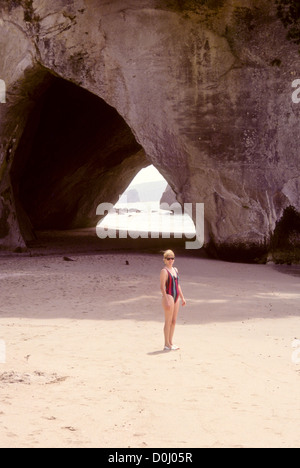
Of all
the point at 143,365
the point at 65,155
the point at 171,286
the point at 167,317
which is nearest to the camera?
the point at 143,365

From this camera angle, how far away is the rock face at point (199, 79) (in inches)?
456

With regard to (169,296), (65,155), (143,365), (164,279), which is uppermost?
(65,155)

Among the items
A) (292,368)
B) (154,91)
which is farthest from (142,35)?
(292,368)

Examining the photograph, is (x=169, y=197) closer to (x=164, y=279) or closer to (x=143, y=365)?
(x=164, y=279)

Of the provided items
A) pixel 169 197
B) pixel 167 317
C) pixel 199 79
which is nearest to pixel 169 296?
pixel 167 317

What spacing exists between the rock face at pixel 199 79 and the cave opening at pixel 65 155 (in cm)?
337

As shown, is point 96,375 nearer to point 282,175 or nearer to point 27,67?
point 282,175

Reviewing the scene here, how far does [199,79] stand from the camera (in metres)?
11.8

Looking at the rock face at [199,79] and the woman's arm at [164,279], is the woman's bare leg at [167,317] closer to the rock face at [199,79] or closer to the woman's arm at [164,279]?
the woman's arm at [164,279]

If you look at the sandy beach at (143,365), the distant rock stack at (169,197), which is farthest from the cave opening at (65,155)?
the distant rock stack at (169,197)

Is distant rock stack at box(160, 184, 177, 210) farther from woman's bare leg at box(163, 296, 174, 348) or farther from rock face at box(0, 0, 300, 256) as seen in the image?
woman's bare leg at box(163, 296, 174, 348)

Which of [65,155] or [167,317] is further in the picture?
[65,155]

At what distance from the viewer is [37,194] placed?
19141 millimetres

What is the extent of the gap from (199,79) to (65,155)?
24.8 ft
